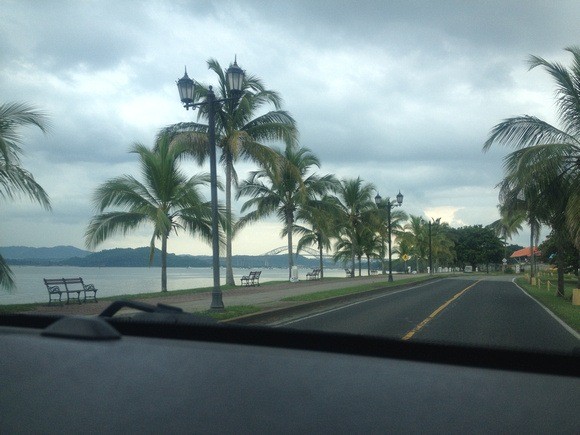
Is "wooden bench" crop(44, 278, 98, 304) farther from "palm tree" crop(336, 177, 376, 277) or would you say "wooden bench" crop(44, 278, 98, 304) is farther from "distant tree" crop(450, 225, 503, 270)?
"distant tree" crop(450, 225, 503, 270)

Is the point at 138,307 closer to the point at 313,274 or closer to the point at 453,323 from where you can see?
the point at 453,323

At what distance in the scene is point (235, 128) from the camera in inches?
1085

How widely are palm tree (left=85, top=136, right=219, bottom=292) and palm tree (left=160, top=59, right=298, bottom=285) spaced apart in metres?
2.33

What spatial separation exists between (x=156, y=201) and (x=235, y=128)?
6.52 meters

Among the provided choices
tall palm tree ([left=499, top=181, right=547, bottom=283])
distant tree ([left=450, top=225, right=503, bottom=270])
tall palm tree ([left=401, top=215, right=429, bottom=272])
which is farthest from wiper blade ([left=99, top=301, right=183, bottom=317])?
distant tree ([left=450, top=225, right=503, bottom=270])

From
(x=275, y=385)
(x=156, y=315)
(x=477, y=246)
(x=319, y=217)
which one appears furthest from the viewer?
(x=477, y=246)

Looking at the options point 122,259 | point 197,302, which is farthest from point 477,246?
point 197,302

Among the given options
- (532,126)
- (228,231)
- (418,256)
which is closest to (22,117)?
(228,231)

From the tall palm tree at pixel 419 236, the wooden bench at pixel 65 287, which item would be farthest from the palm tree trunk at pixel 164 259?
the tall palm tree at pixel 419 236

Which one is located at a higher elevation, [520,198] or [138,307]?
[520,198]

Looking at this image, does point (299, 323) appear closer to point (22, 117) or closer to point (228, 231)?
point (22, 117)

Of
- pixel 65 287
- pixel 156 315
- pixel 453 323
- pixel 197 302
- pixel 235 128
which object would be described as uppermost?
pixel 235 128

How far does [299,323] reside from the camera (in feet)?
40.2

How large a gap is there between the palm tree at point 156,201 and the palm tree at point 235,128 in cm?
233
